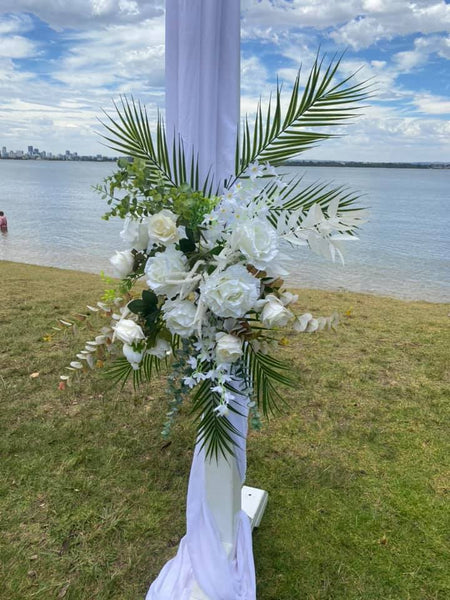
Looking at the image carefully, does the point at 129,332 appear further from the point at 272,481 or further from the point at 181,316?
the point at 272,481

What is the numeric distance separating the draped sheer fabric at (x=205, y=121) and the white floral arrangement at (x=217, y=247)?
0.31ft

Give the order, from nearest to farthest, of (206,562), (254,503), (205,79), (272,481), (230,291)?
(230,291)
(205,79)
(206,562)
(254,503)
(272,481)

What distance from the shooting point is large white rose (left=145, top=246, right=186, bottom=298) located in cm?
148

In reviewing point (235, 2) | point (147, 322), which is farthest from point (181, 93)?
point (147, 322)

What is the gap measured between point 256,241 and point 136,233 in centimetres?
42

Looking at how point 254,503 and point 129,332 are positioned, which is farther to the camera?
point 254,503

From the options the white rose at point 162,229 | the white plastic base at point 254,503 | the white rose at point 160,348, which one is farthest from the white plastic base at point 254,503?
the white rose at point 162,229

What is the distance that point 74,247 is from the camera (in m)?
15.7

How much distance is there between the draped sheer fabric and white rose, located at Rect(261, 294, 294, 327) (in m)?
0.57

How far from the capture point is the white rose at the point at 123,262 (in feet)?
5.30

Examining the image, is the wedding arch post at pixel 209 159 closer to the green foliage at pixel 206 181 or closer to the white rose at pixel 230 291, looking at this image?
the green foliage at pixel 206 181

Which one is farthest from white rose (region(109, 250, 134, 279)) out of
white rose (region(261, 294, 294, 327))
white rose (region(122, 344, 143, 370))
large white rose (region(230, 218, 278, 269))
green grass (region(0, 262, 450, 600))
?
green grass (region(0, 262, 450, 600))

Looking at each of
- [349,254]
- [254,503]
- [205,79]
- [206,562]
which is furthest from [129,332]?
[349,254]

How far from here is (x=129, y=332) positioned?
1.50 metres
